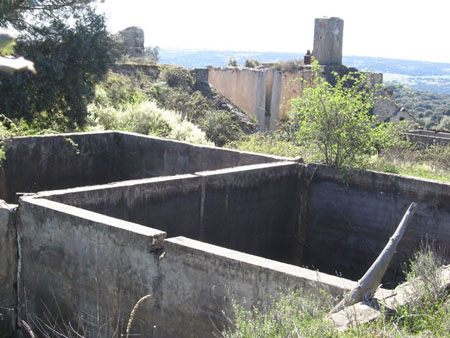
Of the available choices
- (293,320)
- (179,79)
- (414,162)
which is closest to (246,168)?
(293,320)

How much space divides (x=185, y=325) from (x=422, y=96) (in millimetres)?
70149

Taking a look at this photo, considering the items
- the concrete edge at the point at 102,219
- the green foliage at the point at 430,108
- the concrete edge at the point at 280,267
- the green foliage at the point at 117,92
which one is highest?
the green foliage at the point at 117,92

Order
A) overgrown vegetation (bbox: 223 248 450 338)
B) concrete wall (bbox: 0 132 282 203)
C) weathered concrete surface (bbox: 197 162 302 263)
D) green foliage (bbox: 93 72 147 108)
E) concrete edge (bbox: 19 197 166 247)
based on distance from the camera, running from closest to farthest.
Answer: overgrown vegetation (bbox: 223 248 450 338) < concrete edge (bbox: 19 197 166 247) < weathered concrete surface (bbox: 197 162 302 263) < concrete wall (bbox: 0 132 282 203) < green foliage (bbox: 93 72 147 108)

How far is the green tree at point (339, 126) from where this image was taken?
9.58 metres

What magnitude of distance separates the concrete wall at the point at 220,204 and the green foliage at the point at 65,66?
309 inches

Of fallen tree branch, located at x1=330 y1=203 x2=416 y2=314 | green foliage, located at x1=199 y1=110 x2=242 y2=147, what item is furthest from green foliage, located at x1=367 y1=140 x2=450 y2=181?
green foliage, located at x1=199 y1=110 x2=242 y2=147

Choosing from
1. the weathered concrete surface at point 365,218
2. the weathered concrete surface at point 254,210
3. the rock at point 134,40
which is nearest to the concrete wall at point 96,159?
the weathered concrete surface at point 254,210

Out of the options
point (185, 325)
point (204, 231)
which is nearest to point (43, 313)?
point (185, 325)

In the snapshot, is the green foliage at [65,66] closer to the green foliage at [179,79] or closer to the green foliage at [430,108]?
the green foliage at [179,79]

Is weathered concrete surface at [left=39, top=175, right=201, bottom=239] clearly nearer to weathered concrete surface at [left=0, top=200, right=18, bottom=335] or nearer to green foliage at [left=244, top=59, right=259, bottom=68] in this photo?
weathered concrete surface at [left=0, top=200, right=18, bottom=335]

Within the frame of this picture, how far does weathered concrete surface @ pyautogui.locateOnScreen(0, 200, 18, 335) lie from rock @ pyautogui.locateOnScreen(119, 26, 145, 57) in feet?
85.9

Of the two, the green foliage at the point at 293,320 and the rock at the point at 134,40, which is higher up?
the rock at the point at 134,40

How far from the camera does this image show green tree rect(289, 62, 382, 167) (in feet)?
31.4

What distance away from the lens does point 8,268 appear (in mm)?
6941
